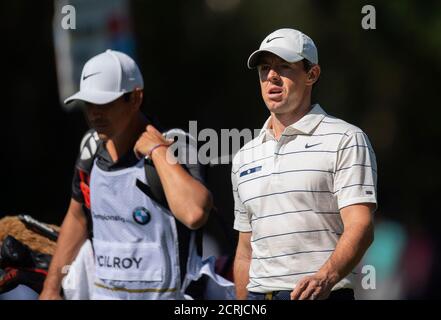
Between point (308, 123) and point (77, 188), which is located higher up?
point (308, 123)

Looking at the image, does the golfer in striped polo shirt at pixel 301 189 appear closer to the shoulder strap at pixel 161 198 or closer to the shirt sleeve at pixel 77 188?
the shoulder strap at pixel 161 198

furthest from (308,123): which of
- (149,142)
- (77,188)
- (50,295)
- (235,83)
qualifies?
(235,83)

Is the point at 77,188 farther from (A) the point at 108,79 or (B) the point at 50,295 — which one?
(A) the point at 108,79

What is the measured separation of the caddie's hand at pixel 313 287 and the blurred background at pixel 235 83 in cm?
816

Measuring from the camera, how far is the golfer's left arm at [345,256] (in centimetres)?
509

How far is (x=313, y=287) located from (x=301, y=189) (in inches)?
19.4

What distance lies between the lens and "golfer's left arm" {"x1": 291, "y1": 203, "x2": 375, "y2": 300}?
509cm

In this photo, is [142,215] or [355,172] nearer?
[355,172]

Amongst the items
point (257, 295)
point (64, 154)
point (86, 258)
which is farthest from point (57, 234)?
point (64, 154)

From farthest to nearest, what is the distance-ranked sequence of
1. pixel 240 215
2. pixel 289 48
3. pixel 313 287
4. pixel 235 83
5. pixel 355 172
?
pixel 235 83 < pixel 240 215 < pixel 289 48 < pixel 355 172 < pixel 313 287

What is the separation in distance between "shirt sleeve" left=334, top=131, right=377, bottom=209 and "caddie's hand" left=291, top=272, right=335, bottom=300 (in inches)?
13.9

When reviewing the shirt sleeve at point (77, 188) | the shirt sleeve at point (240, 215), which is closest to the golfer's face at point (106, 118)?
the shirt sleeve at point (77, 188)

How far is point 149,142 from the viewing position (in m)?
6.27

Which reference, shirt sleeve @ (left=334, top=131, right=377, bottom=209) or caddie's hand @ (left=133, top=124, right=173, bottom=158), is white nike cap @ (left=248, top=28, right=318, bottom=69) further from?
caddie's hand @ (left=133, top=124, right=173, bottom=158)
